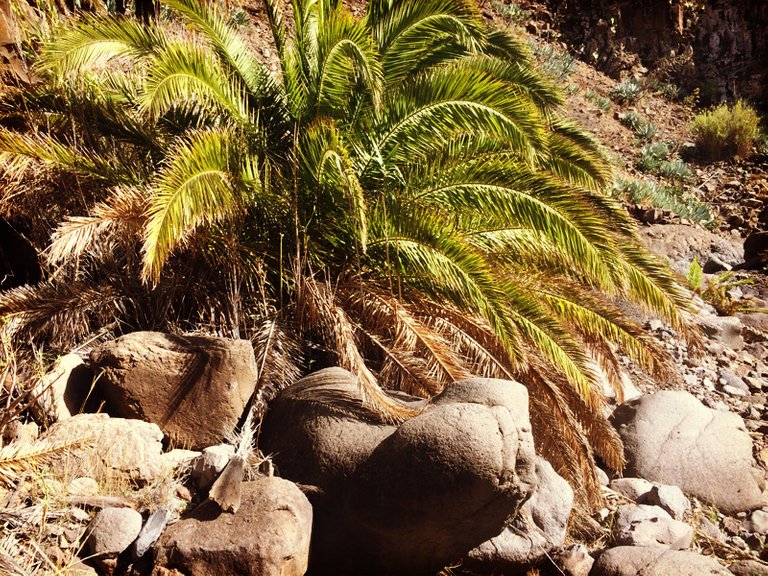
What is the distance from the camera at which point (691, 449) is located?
5.80m

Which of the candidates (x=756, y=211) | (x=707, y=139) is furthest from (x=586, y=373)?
(x=707, y=139)

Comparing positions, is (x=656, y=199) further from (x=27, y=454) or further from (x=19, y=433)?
(x=27, y=454)

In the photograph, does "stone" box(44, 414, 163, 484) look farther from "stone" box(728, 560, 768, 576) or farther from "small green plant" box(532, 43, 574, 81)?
"small green plant" box(532, 43, 574, 81)

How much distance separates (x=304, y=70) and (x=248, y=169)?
101 centimetres

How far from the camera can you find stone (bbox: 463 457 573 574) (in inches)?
158

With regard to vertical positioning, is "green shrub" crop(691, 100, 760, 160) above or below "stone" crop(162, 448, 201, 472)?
above

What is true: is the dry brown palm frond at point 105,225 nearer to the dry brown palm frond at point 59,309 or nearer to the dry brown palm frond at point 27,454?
the dry brown palm frond at point 59,309

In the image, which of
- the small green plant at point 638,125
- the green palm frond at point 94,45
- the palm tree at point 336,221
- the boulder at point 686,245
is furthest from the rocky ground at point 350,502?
the small green plant at point 638,125

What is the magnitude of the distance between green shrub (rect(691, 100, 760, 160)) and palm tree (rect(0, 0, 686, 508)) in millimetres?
10751

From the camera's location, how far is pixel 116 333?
4805 millimetres

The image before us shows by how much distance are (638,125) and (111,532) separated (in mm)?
14291

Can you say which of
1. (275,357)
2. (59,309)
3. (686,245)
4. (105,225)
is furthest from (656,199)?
(59,309)

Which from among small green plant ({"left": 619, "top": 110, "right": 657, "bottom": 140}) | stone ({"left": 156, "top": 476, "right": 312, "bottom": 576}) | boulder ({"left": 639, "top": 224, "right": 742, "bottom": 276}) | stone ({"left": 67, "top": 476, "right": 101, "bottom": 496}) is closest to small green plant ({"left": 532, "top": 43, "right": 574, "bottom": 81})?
small green plant ({"left": 619, "top": 110, "right": 657, "bottom": 140})

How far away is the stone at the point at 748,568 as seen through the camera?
4.46 meters
